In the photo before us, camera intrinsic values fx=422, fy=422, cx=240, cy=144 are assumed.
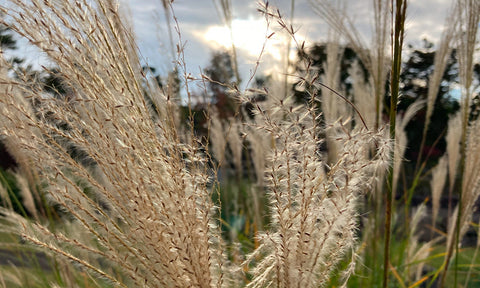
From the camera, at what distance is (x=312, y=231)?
956 mm

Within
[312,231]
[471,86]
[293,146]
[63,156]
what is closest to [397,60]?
[293,146]

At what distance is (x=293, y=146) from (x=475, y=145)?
1402 mm

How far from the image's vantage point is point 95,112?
0.95 meters

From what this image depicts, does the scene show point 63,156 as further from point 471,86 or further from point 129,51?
point 471,86

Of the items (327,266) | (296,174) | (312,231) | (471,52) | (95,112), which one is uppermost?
(471,52)

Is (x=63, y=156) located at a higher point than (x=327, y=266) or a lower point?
higher

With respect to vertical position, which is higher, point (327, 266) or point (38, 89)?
point (38, 89)

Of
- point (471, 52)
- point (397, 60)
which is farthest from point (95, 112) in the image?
point (471, 52)

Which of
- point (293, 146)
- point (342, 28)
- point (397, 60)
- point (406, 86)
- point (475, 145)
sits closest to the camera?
point (293, 146)

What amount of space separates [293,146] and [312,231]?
7.8 inches

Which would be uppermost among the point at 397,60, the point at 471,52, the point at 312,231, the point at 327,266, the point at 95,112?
the point at 471,52

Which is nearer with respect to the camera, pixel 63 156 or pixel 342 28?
pixel 63 156

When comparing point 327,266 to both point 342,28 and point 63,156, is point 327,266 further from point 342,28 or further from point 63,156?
point 342,28

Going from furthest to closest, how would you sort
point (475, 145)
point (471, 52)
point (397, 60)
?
1. point (475, 145)
2. point (471, 52)
3. point (397, 60)
